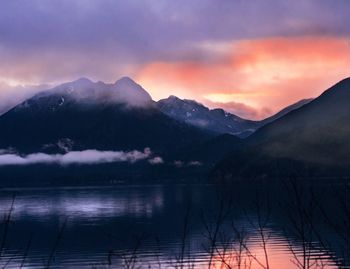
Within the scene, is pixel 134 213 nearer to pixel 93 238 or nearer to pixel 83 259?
pixel 93 238

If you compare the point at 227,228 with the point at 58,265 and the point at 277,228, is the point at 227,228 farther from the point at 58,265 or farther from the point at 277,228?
the point at 58,265

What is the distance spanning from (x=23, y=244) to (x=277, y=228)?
150 feet

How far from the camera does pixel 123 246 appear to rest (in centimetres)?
9331

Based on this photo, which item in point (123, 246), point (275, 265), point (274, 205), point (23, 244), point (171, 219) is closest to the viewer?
point (275, 265)

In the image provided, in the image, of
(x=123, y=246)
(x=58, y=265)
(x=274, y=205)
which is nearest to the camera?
(x=58, y=265)

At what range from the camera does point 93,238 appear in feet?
365

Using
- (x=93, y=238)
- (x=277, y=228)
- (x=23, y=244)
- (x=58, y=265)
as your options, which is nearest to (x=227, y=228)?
(x=277, y=228)

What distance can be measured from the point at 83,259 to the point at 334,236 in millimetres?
39339

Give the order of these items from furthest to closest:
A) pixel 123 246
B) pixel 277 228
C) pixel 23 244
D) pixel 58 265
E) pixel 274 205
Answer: pixel 274 205 → pixel 277 228 → pixel 23 244 → pixel 123 246 → pixel 58 265

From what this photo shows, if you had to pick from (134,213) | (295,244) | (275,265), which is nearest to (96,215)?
(134,213)

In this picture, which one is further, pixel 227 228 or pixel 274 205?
pixel 274 205

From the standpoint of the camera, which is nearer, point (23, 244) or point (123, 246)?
point (123, 246)

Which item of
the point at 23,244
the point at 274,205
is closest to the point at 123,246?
the point at 23,244

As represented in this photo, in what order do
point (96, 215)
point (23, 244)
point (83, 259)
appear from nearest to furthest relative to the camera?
1. point (83, 259)
2. point (23, 244)
3. point (96, 215)
